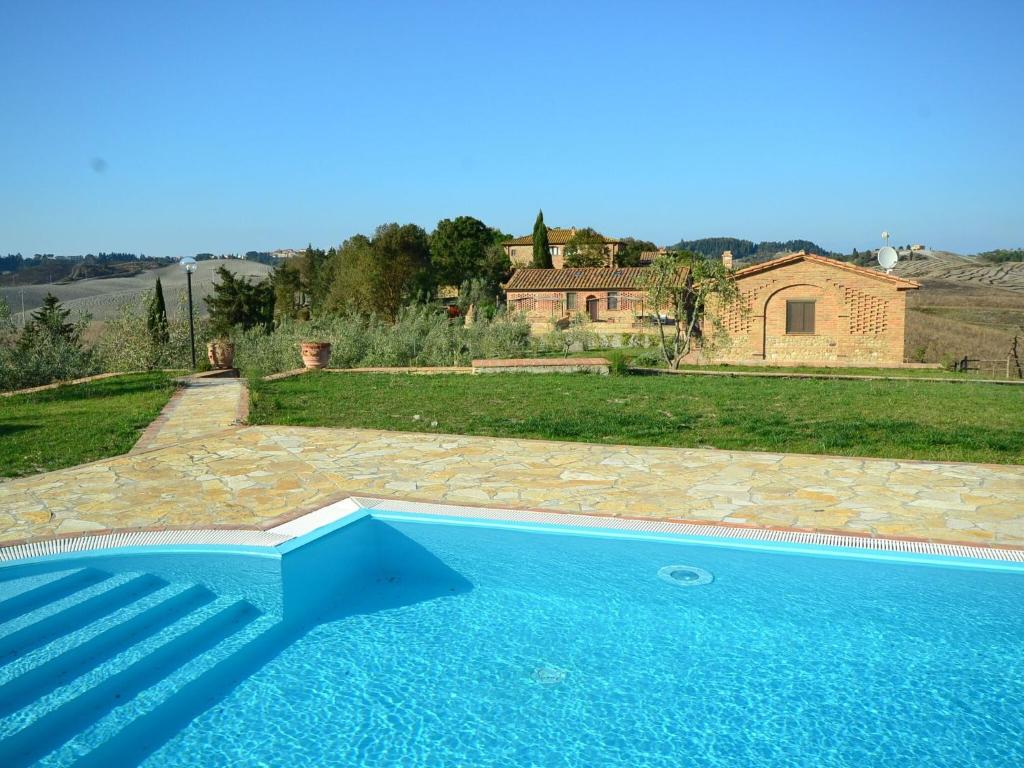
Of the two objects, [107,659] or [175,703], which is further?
[107,659]

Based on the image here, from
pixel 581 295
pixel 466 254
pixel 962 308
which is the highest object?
pixel 466 254

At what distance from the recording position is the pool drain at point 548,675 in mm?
3872

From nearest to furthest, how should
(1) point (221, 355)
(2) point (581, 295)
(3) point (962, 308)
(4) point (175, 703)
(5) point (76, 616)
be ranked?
(4) point (175, 703), (5) point (76, 616), (1) point (221, 355), (3) point (962, 308), (2) point (581, 295)

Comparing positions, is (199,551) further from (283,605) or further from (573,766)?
(573,766)

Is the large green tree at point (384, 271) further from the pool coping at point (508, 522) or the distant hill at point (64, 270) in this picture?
the pool coping at point (508, 522)

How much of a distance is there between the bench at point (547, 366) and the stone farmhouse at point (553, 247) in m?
47.4

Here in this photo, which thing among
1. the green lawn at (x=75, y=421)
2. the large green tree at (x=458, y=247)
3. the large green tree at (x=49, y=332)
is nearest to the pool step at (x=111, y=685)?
the green lawn at (x=75, y=421)

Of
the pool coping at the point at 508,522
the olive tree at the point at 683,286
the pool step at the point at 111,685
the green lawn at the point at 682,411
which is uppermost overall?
the olive tree at the point at 683,286

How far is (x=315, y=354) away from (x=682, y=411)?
808 cm

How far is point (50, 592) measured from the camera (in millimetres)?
4336

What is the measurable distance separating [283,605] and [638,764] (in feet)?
7.55

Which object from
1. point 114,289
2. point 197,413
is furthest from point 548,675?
point 114,289

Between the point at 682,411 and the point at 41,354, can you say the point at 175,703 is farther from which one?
the point at 41,354

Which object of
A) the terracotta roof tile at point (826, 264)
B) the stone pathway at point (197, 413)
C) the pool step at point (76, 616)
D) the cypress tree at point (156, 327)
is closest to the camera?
the pool step at point (76, 616)
